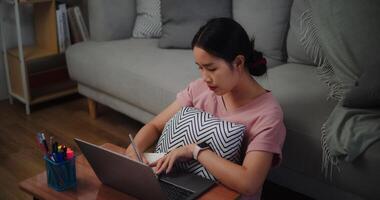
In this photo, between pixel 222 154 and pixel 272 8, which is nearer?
pixel 222 154

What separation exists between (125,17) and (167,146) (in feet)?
5.00

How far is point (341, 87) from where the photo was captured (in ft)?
6.02

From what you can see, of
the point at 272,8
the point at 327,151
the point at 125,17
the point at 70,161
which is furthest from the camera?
the point at 125,17

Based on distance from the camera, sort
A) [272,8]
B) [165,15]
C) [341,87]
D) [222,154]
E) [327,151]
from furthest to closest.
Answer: [165,15], [272,8], [341,87], [327,151], [222,154]

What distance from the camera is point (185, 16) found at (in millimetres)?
2541

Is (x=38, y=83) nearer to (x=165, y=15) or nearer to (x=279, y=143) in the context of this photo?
(x=165, y=15)

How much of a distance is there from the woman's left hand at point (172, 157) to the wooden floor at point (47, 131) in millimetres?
792

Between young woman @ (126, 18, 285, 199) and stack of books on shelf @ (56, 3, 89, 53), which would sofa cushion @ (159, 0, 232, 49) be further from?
young woman @ (126, 18, 285, 199)

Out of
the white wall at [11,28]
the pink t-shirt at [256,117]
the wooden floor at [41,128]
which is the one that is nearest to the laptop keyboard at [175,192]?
the pink t-shirt at [256,117]

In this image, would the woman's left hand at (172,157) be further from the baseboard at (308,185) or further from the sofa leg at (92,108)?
the sofa leg at (92,108)

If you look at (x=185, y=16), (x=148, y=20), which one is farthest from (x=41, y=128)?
(x=185, y=16)

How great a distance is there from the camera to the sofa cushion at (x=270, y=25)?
7.73 feet

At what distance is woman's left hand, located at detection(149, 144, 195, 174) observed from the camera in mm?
1323

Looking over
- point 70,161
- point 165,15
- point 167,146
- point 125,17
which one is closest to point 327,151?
point 167,146
